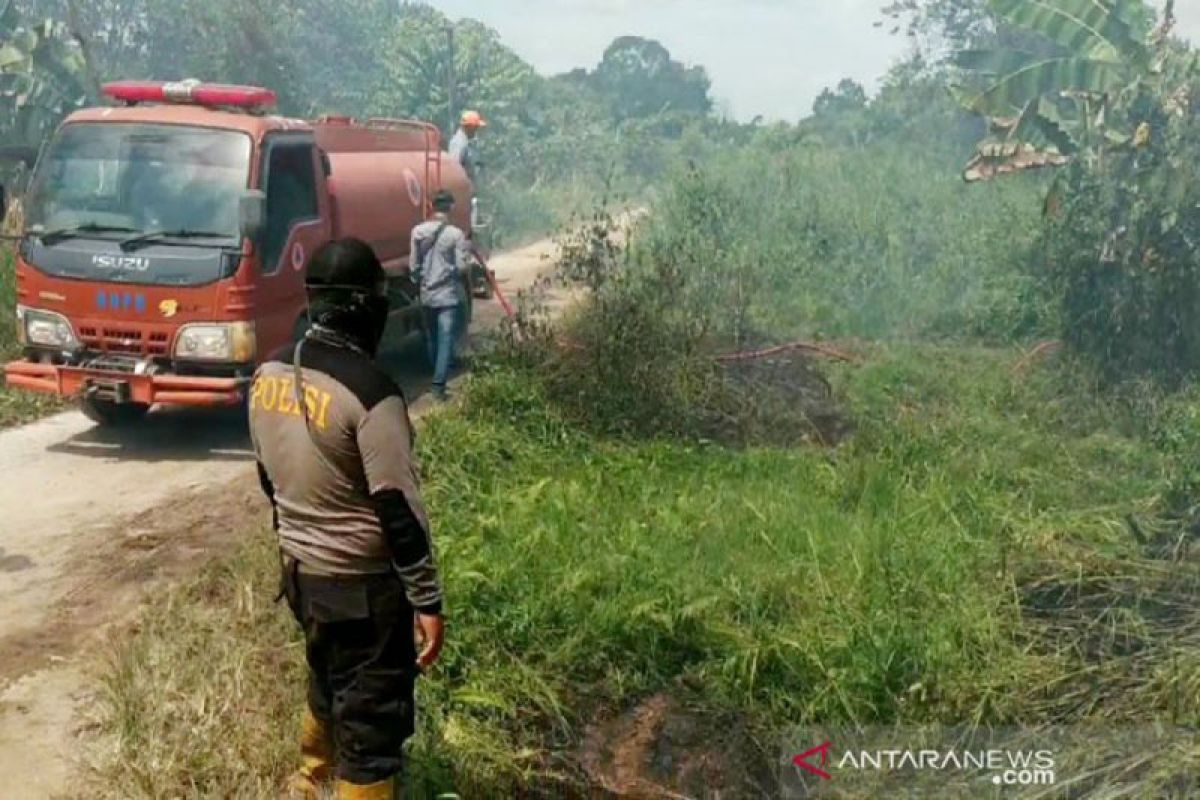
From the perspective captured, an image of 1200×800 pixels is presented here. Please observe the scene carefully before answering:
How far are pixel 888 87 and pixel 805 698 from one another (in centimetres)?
2410

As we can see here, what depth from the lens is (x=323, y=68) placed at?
34500mm

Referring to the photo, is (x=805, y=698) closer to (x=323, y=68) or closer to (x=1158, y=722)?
(x=1158, y=722)

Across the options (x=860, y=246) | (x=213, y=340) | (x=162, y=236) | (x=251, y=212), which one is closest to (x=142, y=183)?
(x=162, y=236)

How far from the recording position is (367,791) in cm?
350

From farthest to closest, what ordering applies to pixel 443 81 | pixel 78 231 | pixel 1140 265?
1. pixel 443 81
2. pixel 1140 265
3. pixel 78 231

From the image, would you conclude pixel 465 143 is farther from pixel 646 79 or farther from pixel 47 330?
pixel 646 79

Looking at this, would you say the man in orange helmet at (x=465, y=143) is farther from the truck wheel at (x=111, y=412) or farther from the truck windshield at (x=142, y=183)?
the truck wheel at (x=111, y=412)

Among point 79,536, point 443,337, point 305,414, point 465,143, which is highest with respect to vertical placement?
point 465,143

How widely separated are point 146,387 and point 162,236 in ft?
3.20

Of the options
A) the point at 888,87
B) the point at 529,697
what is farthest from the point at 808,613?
the point at 888,87

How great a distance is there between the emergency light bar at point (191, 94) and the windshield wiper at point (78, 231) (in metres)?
1.20

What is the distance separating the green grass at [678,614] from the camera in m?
4.37

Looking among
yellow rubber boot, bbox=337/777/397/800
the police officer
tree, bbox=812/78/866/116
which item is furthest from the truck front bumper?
tree, bbox=812/78/866/116

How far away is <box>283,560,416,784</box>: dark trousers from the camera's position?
347 cm
